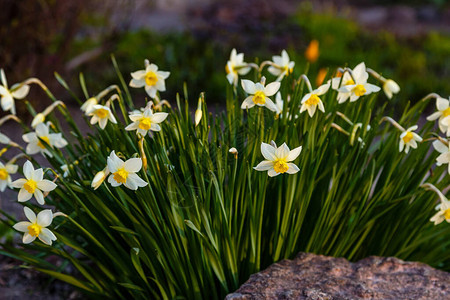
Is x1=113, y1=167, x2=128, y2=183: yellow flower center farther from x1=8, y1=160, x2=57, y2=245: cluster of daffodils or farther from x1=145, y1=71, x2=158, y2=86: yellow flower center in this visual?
x1=145, y1=71, x2=158, y2=86: yellow flower center

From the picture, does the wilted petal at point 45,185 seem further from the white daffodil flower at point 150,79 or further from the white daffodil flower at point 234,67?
the white daffodil flower at point 234,67

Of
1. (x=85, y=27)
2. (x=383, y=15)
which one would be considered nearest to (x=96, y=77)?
(x=85, y=27)

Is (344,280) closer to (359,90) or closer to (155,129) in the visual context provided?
(359,90)

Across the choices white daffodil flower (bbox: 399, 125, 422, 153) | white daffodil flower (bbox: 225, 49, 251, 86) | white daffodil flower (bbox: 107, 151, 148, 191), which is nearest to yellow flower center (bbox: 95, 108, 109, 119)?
white daffodil flower (bbox: 107, 151, 148, 191)

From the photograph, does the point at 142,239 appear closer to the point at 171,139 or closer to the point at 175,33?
the point at 171,139

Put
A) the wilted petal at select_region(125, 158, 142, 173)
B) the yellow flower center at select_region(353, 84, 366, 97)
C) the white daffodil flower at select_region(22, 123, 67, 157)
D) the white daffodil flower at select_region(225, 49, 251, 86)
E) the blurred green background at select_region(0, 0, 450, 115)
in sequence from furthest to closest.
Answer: the blurred green background at select_region(0, 0, 450, 115), the white daffodil flower at select_region(225, 49, 251, 86), the white daffodil flower at select_region(22, 123, 67, 157), the yellow flower center at select_region(353, 84, 366, 97), the wilted petal at select_region(125, 158, 142, 173)

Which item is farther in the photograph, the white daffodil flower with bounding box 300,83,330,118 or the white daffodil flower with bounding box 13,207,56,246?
the white daffodil flower with bounding box 300,83,330,118
